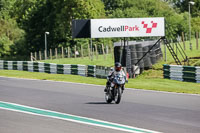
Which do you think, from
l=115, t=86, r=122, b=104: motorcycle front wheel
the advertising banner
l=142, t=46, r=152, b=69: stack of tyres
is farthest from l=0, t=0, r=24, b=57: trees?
l=115, t=86, r=122, b=104: motorcycle front wheel

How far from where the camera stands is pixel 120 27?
110 feet

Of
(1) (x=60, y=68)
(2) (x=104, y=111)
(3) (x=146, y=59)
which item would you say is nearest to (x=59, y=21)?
(1) (x=60, y=68)

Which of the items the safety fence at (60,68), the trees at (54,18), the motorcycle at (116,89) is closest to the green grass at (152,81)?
the safety fence at (60,68)

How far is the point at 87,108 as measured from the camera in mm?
15484

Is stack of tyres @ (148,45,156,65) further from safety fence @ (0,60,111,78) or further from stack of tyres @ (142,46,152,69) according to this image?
safety fence @ (0,60,111,78)

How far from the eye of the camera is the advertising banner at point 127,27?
109 feet

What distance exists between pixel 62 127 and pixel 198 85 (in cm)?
1572

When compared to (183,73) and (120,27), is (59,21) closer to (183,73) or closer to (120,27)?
(120,27)

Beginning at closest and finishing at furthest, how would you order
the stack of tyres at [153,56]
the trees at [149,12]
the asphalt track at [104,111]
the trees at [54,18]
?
the asphalt track at [104,111] → the stack of tyres at [153,56] → the trees at [54,18] → the trees at [149,12]

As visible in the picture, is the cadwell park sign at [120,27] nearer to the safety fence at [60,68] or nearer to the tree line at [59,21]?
the safety fence at [60,68]

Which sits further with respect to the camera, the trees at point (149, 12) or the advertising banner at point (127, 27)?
the trees at point (149, 12)

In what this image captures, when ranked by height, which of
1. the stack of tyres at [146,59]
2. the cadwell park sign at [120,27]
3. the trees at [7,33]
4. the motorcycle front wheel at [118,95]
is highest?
the trees at [7,33]

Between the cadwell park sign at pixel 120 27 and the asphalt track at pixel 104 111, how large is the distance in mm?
12447

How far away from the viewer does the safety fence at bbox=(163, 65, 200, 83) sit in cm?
2705
